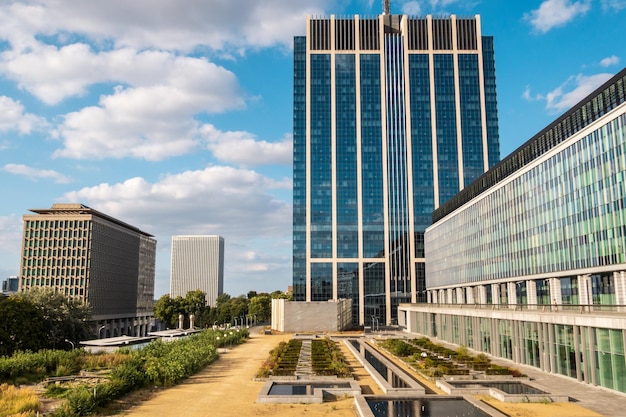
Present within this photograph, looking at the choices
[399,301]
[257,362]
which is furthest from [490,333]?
[399,301]

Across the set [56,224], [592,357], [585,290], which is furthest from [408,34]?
[592,357]

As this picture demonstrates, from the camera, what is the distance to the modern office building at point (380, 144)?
142m

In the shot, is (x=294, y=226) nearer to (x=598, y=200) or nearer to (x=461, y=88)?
(x=461, y=88)

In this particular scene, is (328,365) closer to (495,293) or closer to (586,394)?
(586,394)

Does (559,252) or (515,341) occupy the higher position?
(559,252)

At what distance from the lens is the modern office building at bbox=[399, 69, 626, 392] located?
4350 cm

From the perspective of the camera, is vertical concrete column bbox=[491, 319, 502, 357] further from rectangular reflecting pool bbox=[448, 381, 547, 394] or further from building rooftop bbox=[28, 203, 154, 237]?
building rooftop bbox=[28, 203, 154, 237]

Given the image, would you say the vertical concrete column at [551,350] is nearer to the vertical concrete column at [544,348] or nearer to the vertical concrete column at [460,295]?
the vertical concrete column at [544,348]

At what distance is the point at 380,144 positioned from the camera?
145750 millimetres

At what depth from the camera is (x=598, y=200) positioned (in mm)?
49031

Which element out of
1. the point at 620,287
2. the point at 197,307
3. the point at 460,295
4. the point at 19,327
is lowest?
the point at 19,327

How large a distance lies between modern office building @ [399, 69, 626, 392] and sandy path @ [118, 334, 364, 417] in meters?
17.7

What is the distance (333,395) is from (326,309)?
81.8 m

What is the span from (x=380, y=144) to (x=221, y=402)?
384ft
